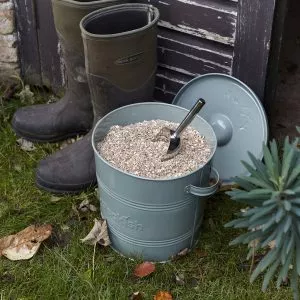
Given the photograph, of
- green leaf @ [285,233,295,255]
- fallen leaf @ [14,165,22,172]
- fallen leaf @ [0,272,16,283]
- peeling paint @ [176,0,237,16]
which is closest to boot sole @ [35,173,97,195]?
fallen leaf @ [14,165,22,172]

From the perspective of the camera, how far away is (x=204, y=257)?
111 inches

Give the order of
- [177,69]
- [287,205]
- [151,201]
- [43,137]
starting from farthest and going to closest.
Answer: [43,137] < [177,69] < [151,201] < [287,205]

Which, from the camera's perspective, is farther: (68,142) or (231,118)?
(68,142)

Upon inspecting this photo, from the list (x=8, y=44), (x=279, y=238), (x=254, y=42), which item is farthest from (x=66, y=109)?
(x=279, y=238)

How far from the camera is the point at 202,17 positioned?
9.86 ft

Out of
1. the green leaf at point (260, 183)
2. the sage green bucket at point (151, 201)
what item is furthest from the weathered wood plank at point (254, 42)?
the green leaf at point (260, 183)

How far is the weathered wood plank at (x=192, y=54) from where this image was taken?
3.06 meters

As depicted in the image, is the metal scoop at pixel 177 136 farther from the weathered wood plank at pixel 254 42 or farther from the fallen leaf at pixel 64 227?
the fallen leaf at pixel 64 227

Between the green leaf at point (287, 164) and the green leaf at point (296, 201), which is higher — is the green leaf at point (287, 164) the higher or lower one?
the higher one

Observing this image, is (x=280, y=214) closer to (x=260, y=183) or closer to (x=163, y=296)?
(x=260, y=183)

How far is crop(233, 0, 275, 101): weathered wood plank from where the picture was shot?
2.81 m

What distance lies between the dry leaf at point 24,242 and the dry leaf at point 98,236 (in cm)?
17

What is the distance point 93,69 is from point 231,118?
0.62 metres

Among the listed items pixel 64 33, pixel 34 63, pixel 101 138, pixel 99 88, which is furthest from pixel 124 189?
pixel 34 63
